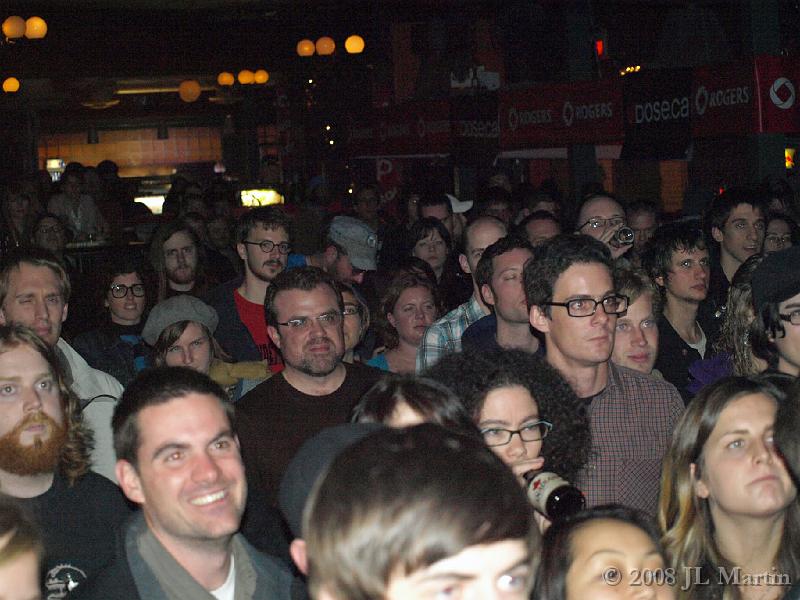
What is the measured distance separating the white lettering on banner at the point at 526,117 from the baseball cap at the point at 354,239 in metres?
3.79

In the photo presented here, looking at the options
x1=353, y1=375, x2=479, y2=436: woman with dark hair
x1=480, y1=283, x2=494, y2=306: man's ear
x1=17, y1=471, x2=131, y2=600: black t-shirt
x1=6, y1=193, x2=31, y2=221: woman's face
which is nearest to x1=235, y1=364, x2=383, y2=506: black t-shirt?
x1=17, y1=471, x2=131, y2=600: black t-shirt

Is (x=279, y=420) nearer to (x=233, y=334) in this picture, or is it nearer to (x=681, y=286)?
(x=233, y=334)

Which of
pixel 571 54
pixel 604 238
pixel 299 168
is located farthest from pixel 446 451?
pixel 299 168

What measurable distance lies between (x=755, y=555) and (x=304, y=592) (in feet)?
3.86

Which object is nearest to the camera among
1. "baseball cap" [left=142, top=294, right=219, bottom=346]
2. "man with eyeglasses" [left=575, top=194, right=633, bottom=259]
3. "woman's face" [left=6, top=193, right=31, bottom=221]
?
"baseball cap" [left=142, top=294, right=219, bottom=346]

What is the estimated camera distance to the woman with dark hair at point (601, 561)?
92.5 inches

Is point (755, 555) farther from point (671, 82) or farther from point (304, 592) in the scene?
point (671, 82)

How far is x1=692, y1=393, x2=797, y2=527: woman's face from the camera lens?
2.67 meters

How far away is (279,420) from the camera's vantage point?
159 inches

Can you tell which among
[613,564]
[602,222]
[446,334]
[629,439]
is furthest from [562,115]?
[613,564]

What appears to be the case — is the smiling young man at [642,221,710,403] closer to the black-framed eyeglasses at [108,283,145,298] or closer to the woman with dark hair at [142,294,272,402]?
the woman with dark hair at [142,294,272,402]

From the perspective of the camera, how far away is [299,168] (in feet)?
80.1

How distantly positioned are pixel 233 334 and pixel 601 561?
3.43 m

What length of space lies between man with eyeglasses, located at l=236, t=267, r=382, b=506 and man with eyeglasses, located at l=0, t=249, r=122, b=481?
743mm
